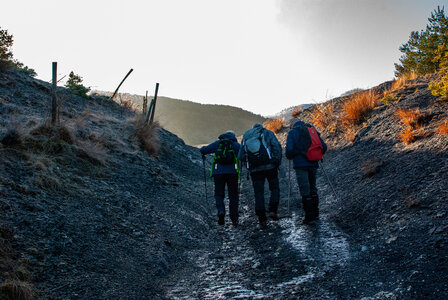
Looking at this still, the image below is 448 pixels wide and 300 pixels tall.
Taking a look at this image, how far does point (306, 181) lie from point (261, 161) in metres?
0.86

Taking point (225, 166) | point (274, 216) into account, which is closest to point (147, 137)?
point (225, 166)

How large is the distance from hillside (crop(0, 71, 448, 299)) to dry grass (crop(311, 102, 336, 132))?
11.7 feet

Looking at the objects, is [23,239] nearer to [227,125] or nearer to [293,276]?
[293,276]

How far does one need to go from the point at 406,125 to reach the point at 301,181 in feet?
12.2

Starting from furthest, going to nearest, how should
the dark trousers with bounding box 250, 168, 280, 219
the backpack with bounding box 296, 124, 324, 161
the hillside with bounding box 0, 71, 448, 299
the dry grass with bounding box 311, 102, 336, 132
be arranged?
the dry grass with bounding box 311, 102, 336, 132 < the dark trousers with bounding box 250, 168, 280, 219 < the backpack with bounding box 296, 124, 324, 161 < the hillside with bounding box 0, 71, 448, 299

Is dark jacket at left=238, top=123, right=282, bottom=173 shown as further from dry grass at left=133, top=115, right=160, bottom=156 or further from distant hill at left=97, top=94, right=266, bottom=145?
distant hill at left=97, top=94, right=266, bottom=145

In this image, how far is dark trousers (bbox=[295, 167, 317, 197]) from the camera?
553cm

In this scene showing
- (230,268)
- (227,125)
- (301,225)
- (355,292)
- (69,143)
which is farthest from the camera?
(227,125)

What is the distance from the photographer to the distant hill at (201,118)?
4981 cm

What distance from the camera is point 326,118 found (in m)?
12.8

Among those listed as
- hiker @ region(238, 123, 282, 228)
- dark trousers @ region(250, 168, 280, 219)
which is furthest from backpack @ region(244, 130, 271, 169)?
A: dark trousers @ region(250, 168, 280, 219)

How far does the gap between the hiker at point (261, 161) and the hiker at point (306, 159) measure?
1.03ft

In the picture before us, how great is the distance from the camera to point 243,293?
10.4ft

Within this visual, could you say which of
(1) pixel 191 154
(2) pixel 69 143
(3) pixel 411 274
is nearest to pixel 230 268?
(3) pixel 411 274
